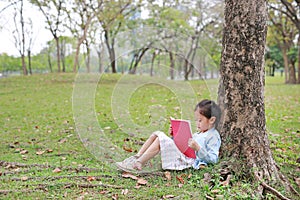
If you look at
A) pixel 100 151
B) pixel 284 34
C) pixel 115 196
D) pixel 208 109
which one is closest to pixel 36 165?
pixel 100 151

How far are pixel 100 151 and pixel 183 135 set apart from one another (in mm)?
1356

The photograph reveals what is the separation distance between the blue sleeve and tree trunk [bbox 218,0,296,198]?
0.15 metres

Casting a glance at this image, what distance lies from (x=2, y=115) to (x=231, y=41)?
22.7 ft

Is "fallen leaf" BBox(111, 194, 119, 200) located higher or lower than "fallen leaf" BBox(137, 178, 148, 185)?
lower

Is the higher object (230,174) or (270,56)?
(270,56)

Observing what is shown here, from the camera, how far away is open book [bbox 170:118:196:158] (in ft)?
11.1

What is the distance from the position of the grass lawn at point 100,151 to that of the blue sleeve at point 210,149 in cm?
11

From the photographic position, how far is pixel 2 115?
829 centimetres

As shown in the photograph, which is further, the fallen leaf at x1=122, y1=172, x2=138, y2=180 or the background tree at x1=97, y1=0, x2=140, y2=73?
the background tree at x1=97, y1=0, x2=140, y2=73

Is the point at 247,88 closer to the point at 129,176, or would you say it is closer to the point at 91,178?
the point at 129,176

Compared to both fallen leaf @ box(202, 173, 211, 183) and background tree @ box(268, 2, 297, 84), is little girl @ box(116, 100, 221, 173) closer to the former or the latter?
fallen leaf @ box(202, 173, 211, 183)

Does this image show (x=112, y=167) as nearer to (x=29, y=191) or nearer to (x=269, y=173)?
(x=29, y=191)

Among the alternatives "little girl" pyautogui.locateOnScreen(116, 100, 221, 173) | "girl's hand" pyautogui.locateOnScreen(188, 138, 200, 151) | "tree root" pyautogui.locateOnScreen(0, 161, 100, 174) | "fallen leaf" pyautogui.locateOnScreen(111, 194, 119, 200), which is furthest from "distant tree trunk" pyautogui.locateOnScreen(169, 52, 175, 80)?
"fallen leaf" pyautogui.locateOnScreen(111, 194, 119, 200)

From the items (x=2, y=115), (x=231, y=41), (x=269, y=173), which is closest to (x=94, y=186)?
(x=269, y=173)
